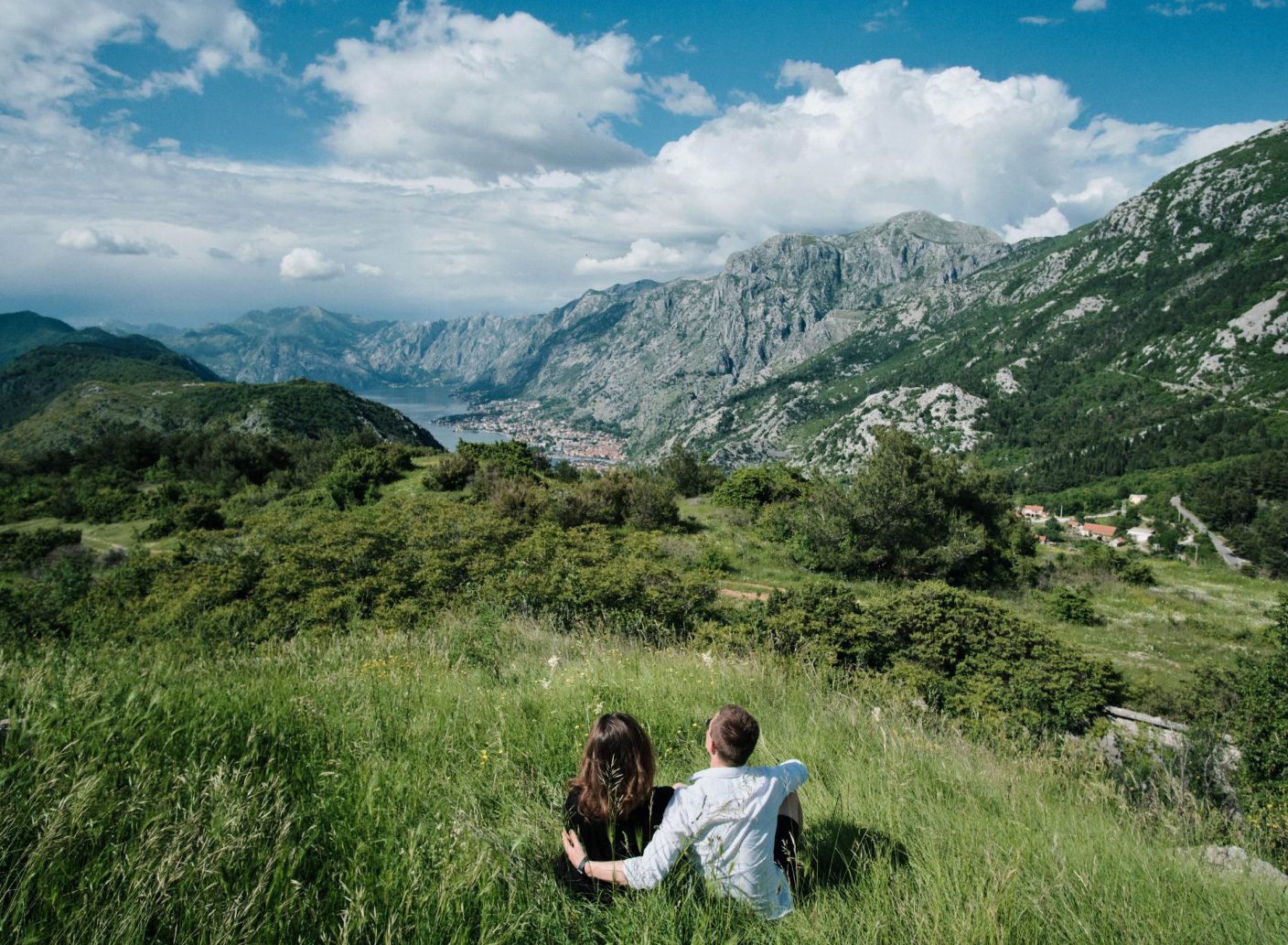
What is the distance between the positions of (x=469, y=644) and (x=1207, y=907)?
5.30 m

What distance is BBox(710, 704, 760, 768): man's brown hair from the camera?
2.53 meters

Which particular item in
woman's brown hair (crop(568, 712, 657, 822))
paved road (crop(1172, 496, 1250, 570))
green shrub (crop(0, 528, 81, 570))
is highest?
woman's brown hair (crop(568, 712, 657, 822))

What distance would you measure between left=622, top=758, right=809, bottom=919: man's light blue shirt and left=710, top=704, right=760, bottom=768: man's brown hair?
0.22ft

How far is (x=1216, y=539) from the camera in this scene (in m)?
62.2

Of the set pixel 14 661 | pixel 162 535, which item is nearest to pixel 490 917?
pixel 14 661

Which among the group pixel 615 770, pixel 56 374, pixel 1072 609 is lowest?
pixel 1072 609

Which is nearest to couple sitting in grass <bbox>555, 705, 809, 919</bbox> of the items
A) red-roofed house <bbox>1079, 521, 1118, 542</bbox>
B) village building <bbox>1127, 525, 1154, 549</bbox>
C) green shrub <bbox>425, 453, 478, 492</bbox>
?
green shrub <bbox>425, 453, 478, 492</bbox>

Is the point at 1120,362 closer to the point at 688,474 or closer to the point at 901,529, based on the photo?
the point at 688,474

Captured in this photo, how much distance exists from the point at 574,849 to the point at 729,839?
63cm

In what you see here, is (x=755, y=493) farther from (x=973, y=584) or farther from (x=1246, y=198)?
(x=1246, y=198)

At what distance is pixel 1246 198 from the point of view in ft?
464

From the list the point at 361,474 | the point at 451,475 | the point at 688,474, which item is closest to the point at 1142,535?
the point at 688,474

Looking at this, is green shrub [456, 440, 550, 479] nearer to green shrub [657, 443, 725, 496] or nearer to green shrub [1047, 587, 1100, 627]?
green shrub [657, 443, 725, 496]

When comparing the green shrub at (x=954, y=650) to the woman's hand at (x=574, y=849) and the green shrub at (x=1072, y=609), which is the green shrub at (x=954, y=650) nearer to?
the woman's hand at (x=574, y=849)
